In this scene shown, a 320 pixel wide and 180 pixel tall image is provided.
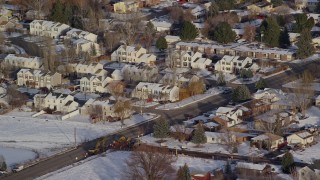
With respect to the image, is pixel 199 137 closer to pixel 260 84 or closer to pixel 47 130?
pixel 47 130

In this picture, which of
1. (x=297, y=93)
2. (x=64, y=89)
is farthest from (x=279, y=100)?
(x=64, y=89)

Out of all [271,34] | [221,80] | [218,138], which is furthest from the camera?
[271,34]

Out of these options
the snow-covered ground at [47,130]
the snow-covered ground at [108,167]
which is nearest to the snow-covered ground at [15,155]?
the snow-covered ground at [47,130]

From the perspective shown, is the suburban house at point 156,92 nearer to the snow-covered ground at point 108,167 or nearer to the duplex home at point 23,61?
the duplex home at point 23,61

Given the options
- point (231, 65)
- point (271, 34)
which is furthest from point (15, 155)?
point (271, 34)

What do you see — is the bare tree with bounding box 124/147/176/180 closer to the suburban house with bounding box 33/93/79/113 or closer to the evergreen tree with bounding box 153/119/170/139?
the evergreen tree with bounding box 153/119/170/139

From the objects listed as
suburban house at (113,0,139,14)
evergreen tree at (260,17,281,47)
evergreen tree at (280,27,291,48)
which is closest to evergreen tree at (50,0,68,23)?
suburban house at (113,0,139,14)

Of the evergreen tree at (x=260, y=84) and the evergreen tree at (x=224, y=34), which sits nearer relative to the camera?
the evergreen tree at (x=260, y=84)

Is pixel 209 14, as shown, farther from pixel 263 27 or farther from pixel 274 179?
pixel 274 179
